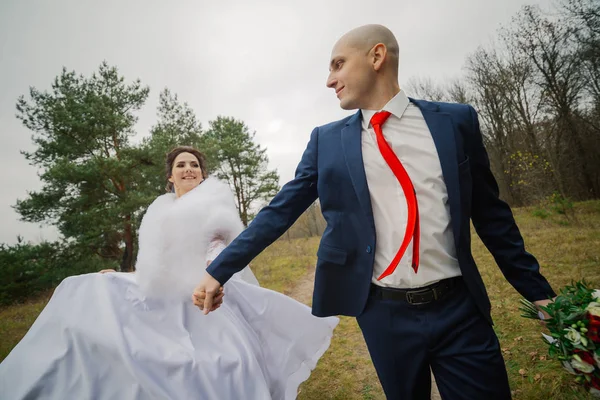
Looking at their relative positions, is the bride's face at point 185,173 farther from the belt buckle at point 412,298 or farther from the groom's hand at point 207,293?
the belt buckle at point 412,298

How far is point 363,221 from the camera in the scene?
1.54 meters

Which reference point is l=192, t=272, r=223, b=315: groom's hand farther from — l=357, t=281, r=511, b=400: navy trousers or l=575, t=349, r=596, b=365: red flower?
l=575, t=349, r=596, b=365: red flower

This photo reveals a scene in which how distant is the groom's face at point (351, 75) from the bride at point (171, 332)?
1.45 metres

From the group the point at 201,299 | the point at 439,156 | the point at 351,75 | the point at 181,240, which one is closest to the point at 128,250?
the point at 181,240

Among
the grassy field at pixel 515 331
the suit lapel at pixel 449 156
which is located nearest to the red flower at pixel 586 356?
the suit lapel at pixel 449 156

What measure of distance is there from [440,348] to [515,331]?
390 centimetres

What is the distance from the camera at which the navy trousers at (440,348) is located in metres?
1.38

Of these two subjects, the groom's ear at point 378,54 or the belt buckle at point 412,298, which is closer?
the belt buckle at point 412,298

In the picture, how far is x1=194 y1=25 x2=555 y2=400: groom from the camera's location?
4.70 ft

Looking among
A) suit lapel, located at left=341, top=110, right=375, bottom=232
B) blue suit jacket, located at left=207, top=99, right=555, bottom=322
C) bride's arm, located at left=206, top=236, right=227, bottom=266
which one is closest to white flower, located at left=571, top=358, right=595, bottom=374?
blue suit jacket, located at left=207, top=99, right=555, bottom=322

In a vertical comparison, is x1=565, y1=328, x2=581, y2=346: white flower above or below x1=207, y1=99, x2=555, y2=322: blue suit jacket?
below

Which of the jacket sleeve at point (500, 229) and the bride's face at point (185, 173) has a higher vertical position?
the bride's face at point (185, 173)

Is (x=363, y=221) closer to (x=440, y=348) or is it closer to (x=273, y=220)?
(x=273, y=220)

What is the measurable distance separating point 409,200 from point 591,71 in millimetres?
21362
